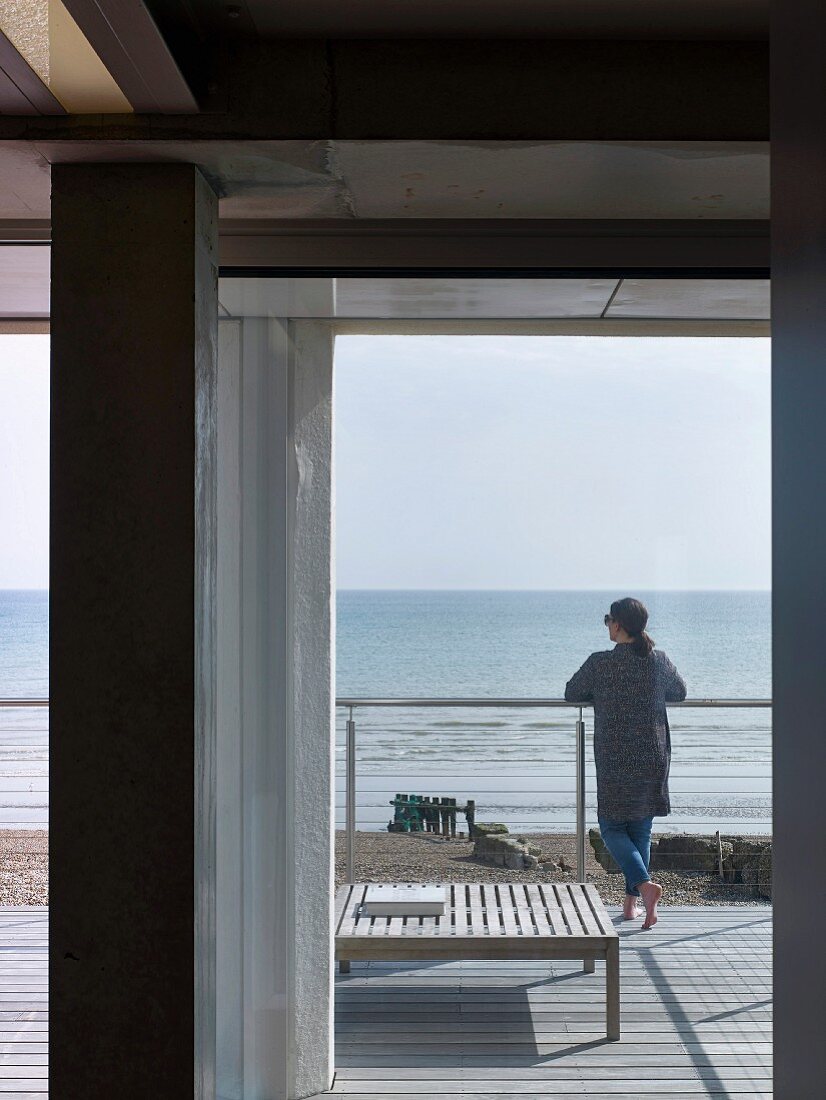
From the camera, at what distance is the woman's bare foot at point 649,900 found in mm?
2297

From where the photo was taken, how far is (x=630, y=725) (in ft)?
7.54

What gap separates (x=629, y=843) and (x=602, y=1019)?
0.40 metres

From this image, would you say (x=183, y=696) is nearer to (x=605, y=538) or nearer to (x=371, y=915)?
(x=371, y=915)

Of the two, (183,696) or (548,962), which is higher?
(183,696)

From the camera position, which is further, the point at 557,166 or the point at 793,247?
the point at 557,166

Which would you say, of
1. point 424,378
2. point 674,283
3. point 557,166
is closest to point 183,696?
point 424,378

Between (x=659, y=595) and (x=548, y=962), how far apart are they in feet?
2.87

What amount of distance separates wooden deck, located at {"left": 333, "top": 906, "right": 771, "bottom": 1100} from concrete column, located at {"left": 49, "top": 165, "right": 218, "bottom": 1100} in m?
0.65

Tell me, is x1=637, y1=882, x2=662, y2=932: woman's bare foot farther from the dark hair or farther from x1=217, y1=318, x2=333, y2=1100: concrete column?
x1=217, y1=318, x2=333, y2=1100: concrete column

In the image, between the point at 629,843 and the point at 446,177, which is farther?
the point at 629,843

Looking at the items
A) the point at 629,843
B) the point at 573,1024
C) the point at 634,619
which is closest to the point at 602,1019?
the point at 573,1024

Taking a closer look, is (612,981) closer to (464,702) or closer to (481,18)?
(464,702)

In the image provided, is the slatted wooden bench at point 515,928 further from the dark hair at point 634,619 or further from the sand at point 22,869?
the sand at point 22,869

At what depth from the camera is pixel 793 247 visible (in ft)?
2.35
